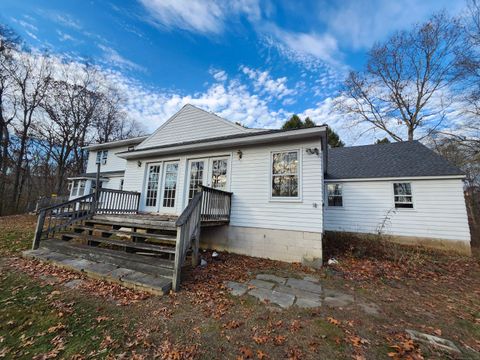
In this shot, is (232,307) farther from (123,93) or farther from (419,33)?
(123,93)

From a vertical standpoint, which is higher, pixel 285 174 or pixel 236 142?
pixel 236 142

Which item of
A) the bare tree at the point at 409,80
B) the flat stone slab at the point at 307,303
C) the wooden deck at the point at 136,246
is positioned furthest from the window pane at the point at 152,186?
the bare tree at the point at 409,80

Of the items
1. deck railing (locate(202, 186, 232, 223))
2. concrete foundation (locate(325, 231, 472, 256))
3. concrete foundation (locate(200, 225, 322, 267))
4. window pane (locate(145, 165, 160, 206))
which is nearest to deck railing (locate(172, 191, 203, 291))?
deck railing (locate(202, 186, 232, 223))

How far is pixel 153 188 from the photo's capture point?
879 cm

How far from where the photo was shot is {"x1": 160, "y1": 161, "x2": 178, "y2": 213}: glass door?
27.0 ft

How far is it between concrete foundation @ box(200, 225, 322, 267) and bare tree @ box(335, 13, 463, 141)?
54.7ft

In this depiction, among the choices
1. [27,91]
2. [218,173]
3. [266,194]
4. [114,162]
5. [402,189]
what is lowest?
[266,194]

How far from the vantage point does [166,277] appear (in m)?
4.12

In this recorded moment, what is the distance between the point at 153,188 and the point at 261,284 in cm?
647

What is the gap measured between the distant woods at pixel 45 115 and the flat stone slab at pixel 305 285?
2277cm

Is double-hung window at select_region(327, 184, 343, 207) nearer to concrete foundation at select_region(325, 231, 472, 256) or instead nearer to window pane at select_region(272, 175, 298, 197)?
concrete foundation at select_region(325, 231, 472, 256)

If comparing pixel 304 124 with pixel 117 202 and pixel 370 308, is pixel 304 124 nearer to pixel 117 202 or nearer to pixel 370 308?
pixel 117 202

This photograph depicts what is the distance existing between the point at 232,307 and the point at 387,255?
6.17m

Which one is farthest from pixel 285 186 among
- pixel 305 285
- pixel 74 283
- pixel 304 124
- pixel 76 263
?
pixel 304 124
